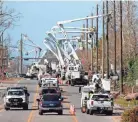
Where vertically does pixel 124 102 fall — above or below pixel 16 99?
below

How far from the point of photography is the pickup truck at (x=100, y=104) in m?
46.6

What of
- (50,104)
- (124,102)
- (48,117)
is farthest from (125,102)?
(48,117)

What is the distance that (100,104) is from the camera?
153ft

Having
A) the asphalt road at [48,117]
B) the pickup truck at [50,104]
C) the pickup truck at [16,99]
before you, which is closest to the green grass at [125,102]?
the asphalt road at [48,117]

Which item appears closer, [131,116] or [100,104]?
[131,116]

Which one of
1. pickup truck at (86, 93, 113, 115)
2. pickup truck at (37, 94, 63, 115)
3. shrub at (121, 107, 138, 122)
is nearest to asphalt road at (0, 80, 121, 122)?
pickup truck at (37, 94, 63, 115)

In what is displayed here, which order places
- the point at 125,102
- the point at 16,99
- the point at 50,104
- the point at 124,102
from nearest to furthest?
the point at 50,104
the point at 16,99
the point at 125,102
the point at 124,102

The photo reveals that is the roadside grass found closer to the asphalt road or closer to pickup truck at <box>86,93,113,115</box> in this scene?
the asphalt road

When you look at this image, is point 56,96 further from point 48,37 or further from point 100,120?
point 48,37

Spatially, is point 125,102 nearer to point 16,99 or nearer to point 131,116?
point 16,99

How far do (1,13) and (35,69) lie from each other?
71.8 metres

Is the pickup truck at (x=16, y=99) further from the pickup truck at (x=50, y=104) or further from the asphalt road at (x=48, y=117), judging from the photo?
the pickup truck at (x=50, y=104)

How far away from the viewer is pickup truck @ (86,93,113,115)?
153ft

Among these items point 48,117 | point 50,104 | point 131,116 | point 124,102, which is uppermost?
point 131,116
